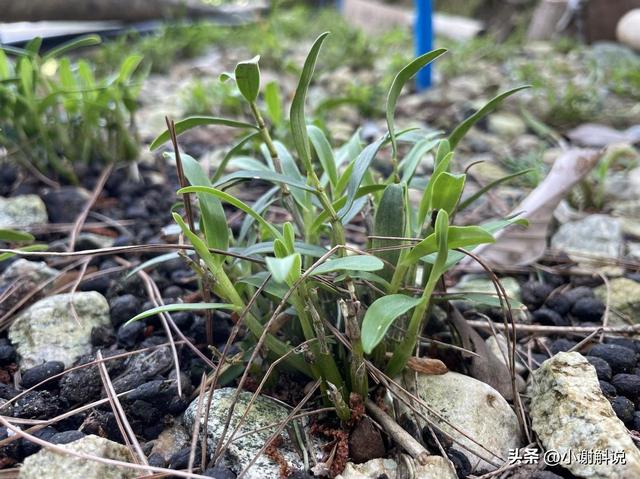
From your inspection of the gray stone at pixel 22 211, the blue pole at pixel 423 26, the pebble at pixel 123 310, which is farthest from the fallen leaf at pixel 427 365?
the blue pole at pixel 423 26

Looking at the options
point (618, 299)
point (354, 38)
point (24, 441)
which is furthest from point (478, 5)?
point (24, 441)

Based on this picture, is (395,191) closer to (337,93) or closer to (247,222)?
(247,222)

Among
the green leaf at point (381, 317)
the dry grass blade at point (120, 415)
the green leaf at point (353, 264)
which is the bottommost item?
the dry grass blade at point (120, 415)

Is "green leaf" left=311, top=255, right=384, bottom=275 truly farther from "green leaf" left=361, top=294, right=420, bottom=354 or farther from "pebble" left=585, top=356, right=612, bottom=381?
"pebble" left=585, top=356, right=612, bottom=381

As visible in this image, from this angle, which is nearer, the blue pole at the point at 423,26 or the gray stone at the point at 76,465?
the gray stone at the point at 76,465

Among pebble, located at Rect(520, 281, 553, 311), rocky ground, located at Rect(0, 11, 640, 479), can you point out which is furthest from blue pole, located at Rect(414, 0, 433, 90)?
pebble, located at Rect(520, 281, 553, 311)

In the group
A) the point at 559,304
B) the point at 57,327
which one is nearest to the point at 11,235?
the point at 57,327

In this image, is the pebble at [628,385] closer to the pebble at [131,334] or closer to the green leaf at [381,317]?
the green leaf at [381,317]
